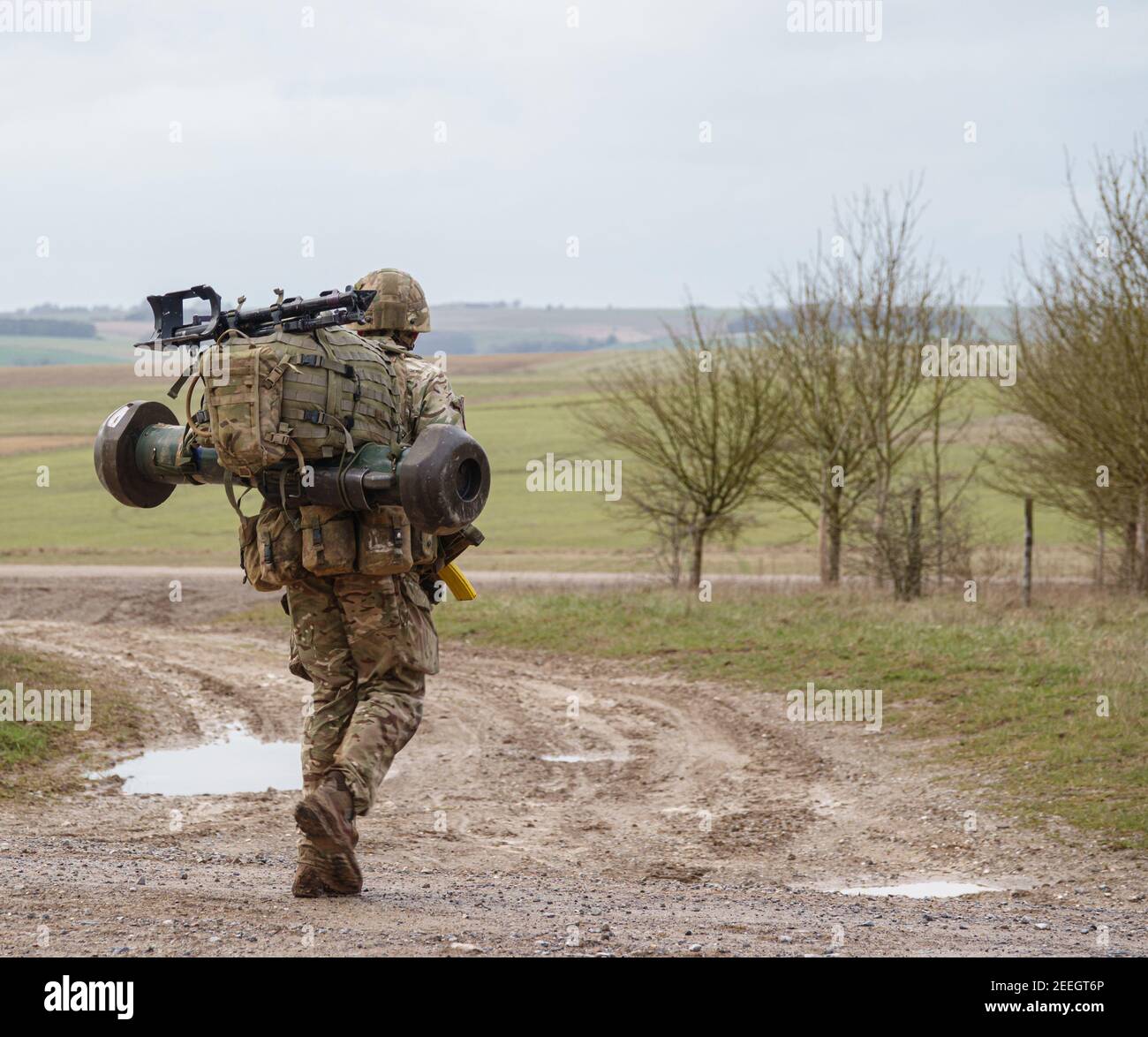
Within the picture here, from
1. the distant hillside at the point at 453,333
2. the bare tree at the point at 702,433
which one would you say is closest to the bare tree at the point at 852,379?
the bare tree at the point at 702,433

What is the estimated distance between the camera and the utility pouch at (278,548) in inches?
236

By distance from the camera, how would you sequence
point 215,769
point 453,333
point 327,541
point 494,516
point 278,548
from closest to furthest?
1. point 327,541
2. point 278,548
3. point 215,769
4. point 494,516
5. point 453,333

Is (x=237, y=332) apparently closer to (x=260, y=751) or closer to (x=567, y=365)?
(x=260, y=751)

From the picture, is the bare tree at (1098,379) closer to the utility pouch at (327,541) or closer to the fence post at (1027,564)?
the fence post at (1027,564)

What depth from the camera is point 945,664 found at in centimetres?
1291

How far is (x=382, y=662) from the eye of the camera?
20.0ft

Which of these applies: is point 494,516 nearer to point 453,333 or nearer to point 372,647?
point 372,647

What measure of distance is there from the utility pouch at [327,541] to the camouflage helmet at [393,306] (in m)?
1.03

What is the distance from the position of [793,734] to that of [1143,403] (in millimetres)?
9567

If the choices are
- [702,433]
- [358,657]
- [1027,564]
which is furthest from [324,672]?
[702,433]

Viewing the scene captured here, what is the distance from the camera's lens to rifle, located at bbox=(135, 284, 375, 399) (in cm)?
A: 574

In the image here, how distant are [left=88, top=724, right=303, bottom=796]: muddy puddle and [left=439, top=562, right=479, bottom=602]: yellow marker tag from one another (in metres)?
3.69

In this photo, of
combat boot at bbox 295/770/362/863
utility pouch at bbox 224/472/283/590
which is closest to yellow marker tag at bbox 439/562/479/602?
utility pouch at bbox 224/472/283/590

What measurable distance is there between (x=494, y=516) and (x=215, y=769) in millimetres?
33604
